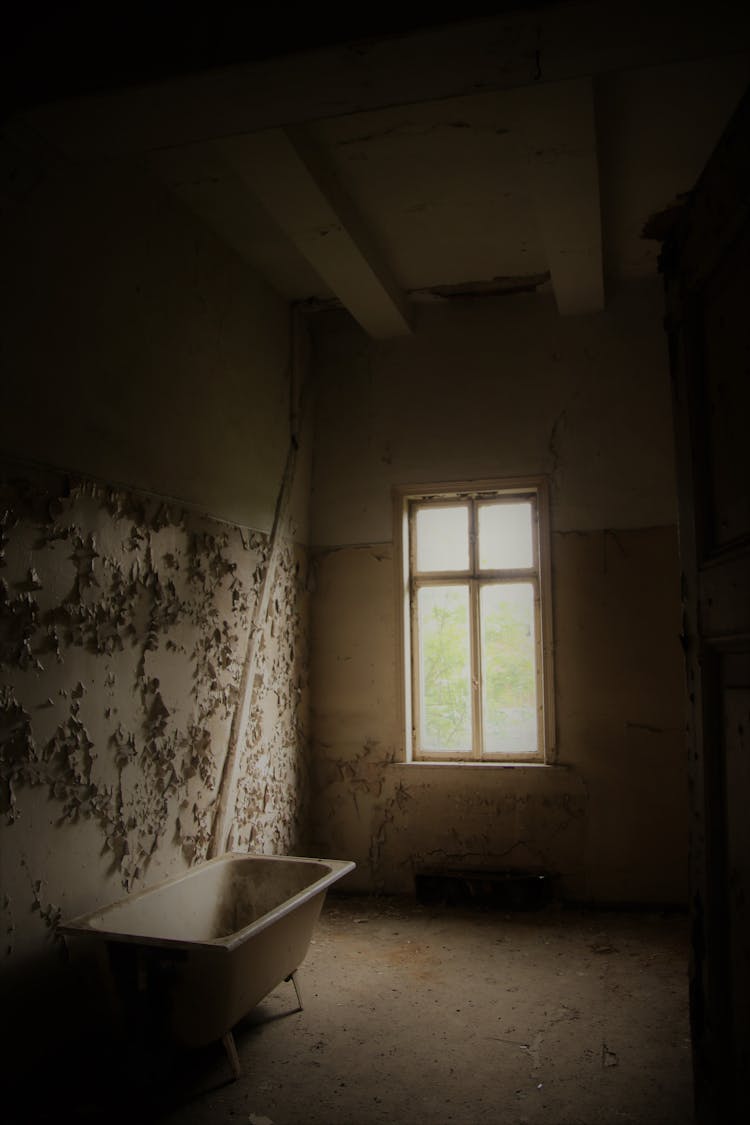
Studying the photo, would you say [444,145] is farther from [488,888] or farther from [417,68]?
[488,888]

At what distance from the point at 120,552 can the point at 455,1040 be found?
1.94 metres

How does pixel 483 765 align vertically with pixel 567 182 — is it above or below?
below

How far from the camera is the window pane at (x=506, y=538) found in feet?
14.0

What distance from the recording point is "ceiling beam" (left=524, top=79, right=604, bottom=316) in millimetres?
2664

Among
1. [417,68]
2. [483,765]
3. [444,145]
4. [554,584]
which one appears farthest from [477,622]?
[417,68]

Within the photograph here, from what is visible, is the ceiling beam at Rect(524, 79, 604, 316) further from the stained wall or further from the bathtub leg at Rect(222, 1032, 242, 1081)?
the bathtub leg at Rect(222, 1032, 242, 1081)

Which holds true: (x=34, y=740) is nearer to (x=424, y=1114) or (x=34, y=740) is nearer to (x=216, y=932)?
(x=216, y=932)

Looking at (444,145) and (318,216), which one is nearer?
(444,145)

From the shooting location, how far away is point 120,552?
9.05 feet

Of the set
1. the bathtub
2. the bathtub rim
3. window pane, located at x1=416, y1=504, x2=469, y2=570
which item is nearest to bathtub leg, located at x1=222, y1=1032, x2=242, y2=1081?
the bathtub

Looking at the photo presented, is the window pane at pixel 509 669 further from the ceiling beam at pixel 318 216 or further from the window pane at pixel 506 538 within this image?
the ceiling beam at pixel 318 216

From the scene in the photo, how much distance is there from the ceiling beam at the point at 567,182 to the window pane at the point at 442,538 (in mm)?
1219

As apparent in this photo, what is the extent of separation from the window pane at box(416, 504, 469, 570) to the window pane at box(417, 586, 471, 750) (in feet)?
0.44

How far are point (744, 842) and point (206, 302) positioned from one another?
2.86 metres
